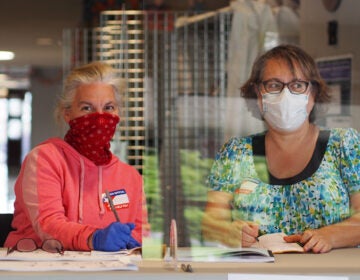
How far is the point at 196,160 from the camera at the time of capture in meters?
2.71

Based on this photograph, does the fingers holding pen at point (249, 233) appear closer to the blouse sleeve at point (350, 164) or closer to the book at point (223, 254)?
the book at point (223, 254)

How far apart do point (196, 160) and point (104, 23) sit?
9.39 feet

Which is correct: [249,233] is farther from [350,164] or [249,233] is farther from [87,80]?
[87,80]

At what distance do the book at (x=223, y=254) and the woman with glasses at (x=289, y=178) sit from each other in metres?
0.13

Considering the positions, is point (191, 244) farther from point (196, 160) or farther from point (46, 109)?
point (46, 109)

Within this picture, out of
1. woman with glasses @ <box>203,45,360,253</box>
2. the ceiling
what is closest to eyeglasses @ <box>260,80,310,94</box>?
woman with glasses @ <box>203,45,360,253</box>

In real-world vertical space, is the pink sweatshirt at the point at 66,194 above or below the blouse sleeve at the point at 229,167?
below

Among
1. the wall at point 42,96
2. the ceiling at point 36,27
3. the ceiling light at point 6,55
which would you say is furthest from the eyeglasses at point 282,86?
the ceiling light at point 6,55

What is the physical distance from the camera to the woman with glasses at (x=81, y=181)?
2.83m

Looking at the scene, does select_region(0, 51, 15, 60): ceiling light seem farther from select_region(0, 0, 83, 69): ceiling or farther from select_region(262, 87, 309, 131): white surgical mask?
select_region(262, 87, 309, 131): white surgical mask

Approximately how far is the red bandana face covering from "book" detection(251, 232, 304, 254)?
74 cm

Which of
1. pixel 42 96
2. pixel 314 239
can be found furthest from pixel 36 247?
pixel 42 96

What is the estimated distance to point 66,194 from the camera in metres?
2.91

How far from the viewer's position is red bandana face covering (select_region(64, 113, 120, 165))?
119 inches
